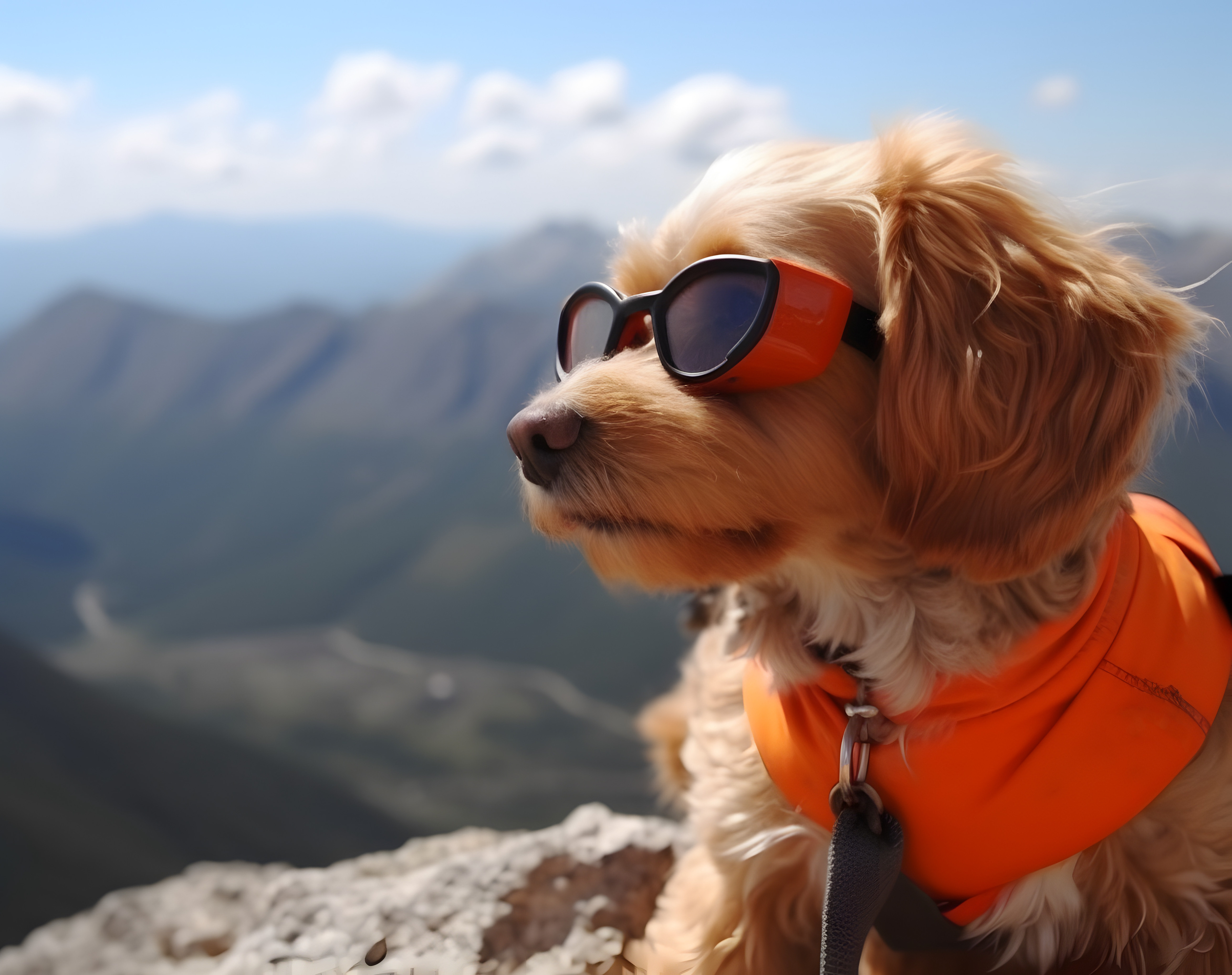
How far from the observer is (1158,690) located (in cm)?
150

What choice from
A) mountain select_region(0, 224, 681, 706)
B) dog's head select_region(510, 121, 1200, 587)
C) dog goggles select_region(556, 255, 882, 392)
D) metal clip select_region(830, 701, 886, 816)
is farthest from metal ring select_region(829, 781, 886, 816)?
mountain select_region(0, 224, 681, 706)

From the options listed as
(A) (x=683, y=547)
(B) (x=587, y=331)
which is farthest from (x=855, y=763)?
(B) (x=587, y=331)

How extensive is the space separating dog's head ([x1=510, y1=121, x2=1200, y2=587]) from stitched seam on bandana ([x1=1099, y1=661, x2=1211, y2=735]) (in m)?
0.26

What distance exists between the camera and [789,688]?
1.72 m

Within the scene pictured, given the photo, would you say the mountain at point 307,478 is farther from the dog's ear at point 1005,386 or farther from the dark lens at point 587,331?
the dog's ear at point 1005,386

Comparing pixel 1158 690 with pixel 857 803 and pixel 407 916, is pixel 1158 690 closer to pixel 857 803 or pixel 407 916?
pixel 857 803

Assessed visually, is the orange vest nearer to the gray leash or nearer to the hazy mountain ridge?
the gray leash

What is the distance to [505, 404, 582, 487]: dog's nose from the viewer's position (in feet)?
4.70

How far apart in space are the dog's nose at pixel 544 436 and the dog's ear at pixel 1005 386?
54cm

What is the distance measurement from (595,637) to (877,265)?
4.76 metres

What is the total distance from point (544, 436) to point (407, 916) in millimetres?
1739

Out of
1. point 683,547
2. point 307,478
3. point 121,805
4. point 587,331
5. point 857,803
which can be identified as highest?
point 587,331

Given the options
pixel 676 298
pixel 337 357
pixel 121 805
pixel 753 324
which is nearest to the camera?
pixel 753 324

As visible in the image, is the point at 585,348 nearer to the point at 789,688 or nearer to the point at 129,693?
the point at 789,688
